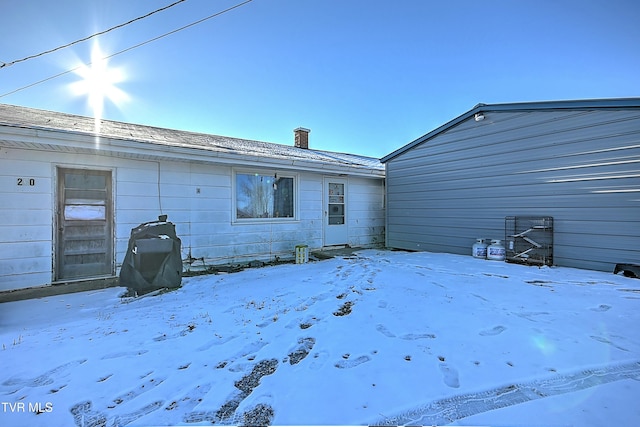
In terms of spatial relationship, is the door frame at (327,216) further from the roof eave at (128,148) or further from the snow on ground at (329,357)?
the snow on ground at (329,357)

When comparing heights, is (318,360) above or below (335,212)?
below

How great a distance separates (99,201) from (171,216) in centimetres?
121

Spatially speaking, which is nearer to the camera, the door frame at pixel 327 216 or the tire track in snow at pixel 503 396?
the tire track in snow at pixel 503 396

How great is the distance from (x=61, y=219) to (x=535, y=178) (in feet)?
30.4

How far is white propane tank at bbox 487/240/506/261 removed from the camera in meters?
6.16

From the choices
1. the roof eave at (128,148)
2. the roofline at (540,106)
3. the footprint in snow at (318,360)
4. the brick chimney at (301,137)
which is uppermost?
the brick chimney at (301,137)

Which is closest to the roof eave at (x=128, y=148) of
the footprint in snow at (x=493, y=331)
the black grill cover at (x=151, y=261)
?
the black grill cover at (x=151, y=261)

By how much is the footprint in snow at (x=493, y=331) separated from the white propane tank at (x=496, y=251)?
4.03m

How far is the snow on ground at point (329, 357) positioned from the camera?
5.40 ft

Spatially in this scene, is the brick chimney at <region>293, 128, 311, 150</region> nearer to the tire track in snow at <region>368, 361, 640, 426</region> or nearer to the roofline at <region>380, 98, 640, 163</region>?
the roofline at <region>380, 98, 640, 163</region>

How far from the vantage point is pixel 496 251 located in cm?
618

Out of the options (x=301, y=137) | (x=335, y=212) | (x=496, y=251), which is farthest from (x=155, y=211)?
(x=496, y=251)

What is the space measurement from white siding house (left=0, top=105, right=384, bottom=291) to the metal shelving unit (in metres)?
4.22

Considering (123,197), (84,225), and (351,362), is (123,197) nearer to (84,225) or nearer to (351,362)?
(84,225)
